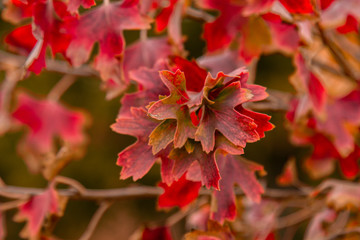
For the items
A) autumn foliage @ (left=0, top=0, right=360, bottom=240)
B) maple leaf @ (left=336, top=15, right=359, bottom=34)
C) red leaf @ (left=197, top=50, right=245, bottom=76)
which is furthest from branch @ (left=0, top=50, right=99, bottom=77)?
maple leaf @ (left=336, top=15, right=359, bottom=34)

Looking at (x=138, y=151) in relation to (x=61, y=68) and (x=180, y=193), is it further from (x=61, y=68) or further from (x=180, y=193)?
(x=61, y=68)

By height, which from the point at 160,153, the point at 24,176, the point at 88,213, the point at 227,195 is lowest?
the point at 88,213

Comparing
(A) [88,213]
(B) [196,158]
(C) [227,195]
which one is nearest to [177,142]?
(B) [196,158]

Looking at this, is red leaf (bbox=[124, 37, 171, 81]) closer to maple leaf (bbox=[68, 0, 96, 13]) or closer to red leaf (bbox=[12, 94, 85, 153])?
maple leaf (bbox=[68, 0, 96, 13])

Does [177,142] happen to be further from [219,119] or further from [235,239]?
[235,239]

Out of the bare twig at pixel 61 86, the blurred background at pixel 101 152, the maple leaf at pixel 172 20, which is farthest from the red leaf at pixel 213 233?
the blurred background at pixel 101 152

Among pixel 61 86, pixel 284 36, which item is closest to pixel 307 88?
pixel 284 36
